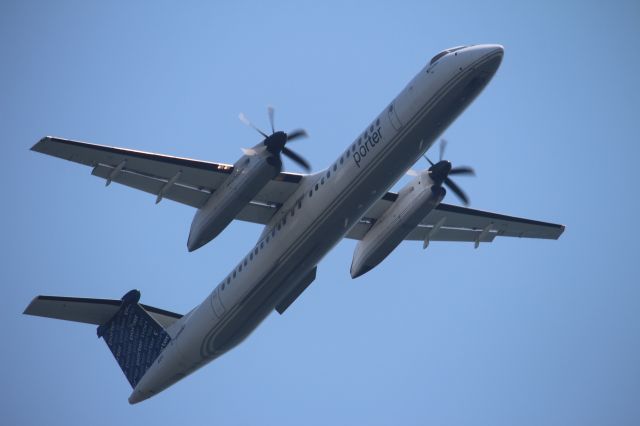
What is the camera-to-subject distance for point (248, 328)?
19328 mm

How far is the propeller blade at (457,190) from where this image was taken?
1975cm

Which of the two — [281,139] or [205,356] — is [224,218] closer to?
[281,139]

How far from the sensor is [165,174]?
19.4 meters

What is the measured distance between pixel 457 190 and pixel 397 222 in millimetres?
1756

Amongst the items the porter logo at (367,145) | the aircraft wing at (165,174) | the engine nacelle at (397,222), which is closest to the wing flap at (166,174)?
the aircraft wing at (165,174)

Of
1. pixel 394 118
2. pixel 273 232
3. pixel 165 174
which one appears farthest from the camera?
pixel 165 174

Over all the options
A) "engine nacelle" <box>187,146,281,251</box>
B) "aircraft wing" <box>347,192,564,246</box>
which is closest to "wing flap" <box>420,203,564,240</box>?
"aircraft wing" <box>347,192,564,246</box>

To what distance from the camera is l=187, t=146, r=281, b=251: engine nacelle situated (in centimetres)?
1795

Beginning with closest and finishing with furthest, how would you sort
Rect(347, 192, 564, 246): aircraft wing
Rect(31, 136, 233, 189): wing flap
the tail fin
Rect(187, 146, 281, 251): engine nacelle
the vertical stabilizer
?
Rect(187, 146, 281, 251): engine nacelle
Rect(31, 136, 233, 189): wing flap
the tail fin
the vertical stabilizer
Rect(347, 192, 564, 246): aircraft wing

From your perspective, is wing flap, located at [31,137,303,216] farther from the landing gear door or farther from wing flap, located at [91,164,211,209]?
the landing gear door

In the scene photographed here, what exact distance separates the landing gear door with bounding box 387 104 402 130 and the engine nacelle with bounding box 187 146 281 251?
9.41ft

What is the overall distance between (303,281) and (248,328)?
1.85 metres

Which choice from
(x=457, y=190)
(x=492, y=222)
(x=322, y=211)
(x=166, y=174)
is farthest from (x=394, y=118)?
(x=492, y=222)

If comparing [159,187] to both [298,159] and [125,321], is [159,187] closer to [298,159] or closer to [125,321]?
[298,159]
